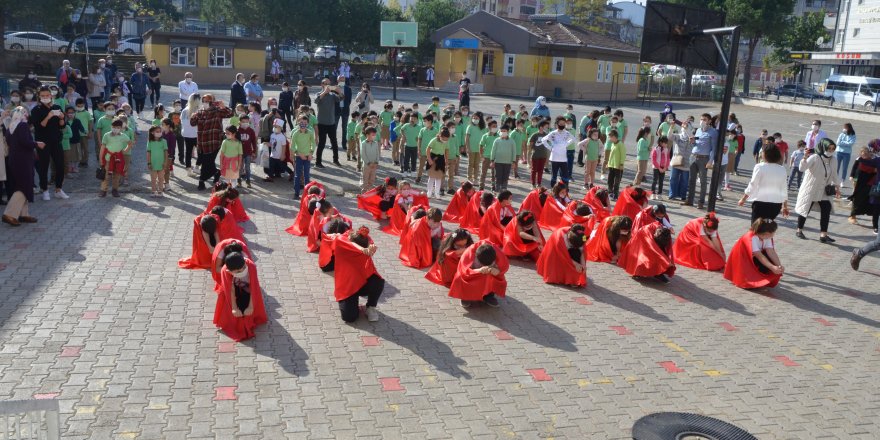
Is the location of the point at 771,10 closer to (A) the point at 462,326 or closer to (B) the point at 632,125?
(B) the point at 632,125

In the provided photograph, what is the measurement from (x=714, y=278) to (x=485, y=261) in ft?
13.6

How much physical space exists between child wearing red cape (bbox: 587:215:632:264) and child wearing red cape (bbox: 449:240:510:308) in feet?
9.61

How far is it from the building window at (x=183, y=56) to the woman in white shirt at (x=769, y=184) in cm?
3464

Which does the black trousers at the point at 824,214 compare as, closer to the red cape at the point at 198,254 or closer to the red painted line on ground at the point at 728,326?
the red painted line on ground at the point at 728,326

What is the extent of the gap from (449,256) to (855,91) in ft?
141

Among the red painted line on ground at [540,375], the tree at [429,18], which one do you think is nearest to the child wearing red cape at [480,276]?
the red painted line on ground at [540,375]

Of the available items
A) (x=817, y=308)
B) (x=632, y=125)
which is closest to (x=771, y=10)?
(x=632, y=125)

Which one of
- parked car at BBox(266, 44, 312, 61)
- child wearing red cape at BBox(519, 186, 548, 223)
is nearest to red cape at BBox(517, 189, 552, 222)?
child wearing red cape at BBox(519, 186, 548, 223)

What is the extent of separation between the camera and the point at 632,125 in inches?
1294

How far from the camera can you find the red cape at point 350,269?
829 cm

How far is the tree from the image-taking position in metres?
55.5

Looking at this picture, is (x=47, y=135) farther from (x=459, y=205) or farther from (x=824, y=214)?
(x=824, y=214)

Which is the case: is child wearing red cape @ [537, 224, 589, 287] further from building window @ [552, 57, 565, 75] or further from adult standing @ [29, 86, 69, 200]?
building window @ [552, 57, 565, 75]

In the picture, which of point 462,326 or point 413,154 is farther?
point 413,154
